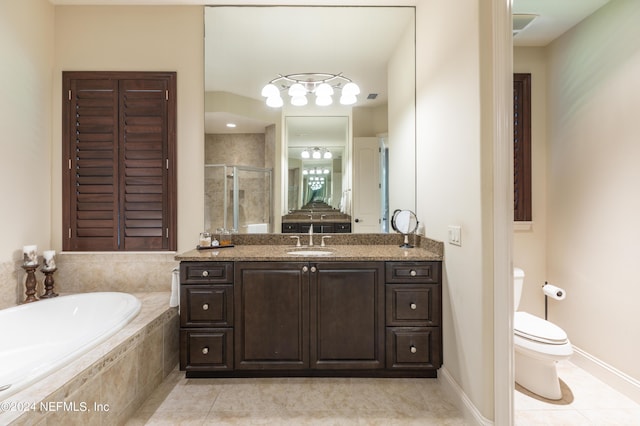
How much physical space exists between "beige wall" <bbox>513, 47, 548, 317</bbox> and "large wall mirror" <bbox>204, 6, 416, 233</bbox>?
103 centimetres

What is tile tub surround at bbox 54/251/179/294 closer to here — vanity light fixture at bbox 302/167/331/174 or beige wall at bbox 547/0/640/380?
vanity light fixture at bbox 302/167/331/174

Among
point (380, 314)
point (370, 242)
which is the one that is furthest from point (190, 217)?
point (380, 314)

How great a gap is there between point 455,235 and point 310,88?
171 centimetres

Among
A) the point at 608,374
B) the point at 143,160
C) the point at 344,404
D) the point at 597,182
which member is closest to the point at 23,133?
the point at 143,160

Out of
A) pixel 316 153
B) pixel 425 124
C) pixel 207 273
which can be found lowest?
pixel 207 273

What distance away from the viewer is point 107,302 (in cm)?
222

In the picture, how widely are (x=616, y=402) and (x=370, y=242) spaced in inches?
71.8

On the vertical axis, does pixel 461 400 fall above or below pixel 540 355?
below

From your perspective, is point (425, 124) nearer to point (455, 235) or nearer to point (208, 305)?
point (455, 235)

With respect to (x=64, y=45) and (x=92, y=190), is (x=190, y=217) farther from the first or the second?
(x=64, y=45)

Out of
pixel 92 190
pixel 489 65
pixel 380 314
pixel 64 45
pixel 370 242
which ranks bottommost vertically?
pixel 380 314

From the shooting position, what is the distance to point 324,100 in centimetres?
262

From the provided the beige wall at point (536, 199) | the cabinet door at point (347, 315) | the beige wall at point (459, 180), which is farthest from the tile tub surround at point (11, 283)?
the beige wall at point (536, 199)

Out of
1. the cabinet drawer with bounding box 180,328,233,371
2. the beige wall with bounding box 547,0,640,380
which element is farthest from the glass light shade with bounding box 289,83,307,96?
the beige wall with bounding box 547,0,640,380
